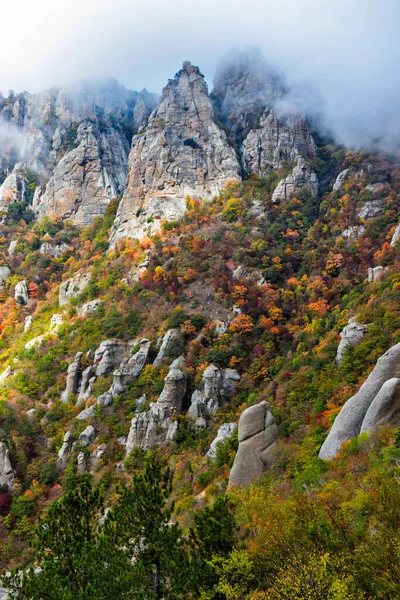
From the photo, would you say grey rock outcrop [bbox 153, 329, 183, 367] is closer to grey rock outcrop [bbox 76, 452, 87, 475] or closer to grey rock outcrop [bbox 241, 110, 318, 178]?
grey rock outcrop [bbox 76, 452, 87, 475]

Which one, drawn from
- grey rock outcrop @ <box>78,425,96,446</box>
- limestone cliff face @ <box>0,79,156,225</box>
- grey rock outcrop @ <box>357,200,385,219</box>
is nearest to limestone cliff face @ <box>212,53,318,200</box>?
grey rock outcrop @ <box>357,200,385,219</box>

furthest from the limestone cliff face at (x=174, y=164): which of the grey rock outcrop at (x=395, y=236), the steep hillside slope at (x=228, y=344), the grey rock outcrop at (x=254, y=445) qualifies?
the grey rock outcrop at (x=254, y=445)

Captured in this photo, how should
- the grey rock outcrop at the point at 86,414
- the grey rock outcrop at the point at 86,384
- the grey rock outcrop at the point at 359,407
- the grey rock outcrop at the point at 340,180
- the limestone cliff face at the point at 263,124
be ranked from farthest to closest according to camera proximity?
the limestone cliff face at the point at 263,124 → the grey rock outcrop at the point at 340,180 → the grey rock outcrop at the point at 86,384 → the grey rock outcrop at the point at 86,414 → the grey rock outcrop at the point at 359,407

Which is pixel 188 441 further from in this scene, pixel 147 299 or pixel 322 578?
pixel 322 578

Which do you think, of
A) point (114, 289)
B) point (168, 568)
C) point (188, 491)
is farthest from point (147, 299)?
point (168, 568)

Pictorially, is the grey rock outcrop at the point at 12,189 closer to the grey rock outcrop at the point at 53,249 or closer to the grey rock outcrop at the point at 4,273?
the grey rock outcrop at the point at 53,249

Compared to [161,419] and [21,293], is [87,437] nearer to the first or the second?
[161,419]

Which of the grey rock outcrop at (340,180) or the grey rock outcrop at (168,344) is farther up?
the grey rock outcrop at (340,180)

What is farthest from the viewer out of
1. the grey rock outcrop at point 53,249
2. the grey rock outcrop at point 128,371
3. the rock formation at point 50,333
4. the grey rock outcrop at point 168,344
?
the grey rock outcrop at point 53,249
